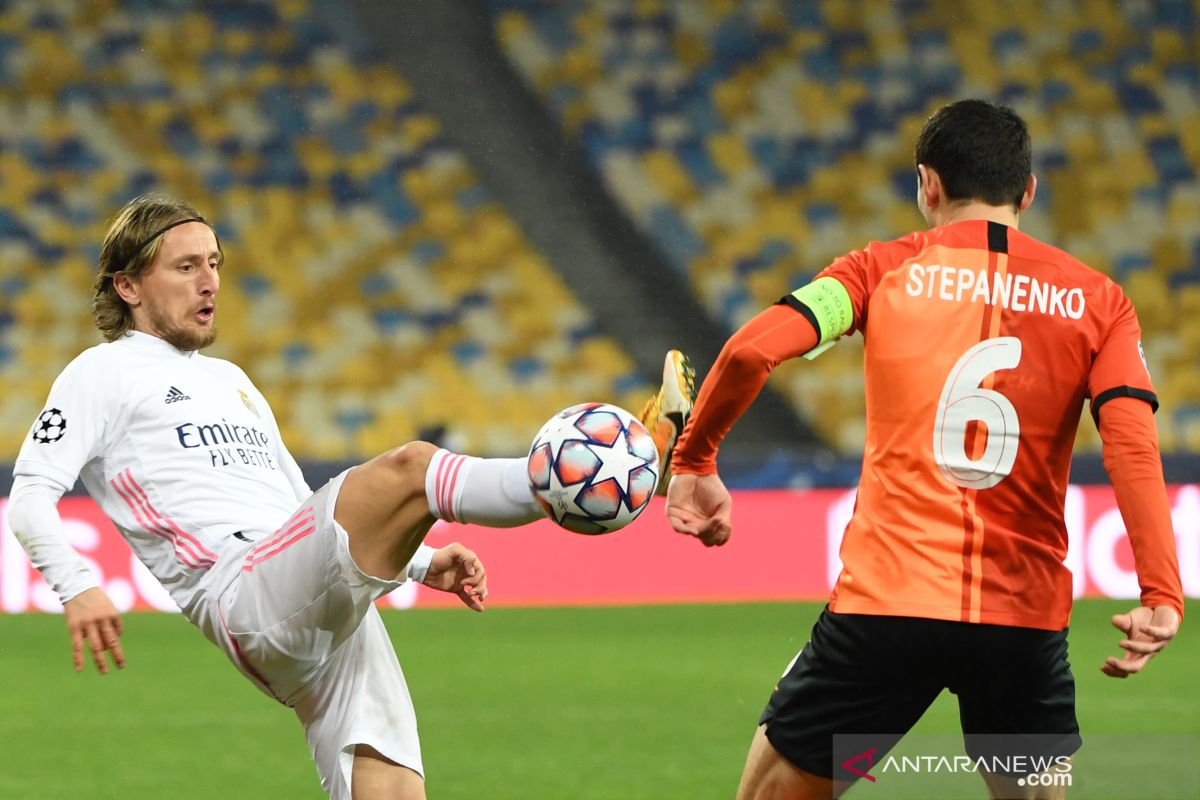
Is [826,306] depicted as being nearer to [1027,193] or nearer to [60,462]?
[1027,193]

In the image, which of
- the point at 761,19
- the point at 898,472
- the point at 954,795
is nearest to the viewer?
the point at 898,472

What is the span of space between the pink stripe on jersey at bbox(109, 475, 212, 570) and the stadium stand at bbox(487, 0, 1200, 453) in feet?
34.9

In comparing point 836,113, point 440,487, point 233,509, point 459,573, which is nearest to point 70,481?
point 233,509

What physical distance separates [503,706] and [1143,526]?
4600 millimetres

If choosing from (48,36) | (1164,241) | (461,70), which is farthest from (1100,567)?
(48,36)

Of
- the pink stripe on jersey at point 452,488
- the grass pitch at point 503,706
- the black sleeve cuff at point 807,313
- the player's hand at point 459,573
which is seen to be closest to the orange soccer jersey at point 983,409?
the black sleeve cuff at point 807,313

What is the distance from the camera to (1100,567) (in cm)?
1016

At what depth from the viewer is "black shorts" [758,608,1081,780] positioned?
3.11 m

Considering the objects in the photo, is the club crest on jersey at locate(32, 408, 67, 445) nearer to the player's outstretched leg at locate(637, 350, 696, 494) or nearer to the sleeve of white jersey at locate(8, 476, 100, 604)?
the sleeve of white jersey at locate(8, 476, 100, 604)

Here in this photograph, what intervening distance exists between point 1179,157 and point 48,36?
1082cm

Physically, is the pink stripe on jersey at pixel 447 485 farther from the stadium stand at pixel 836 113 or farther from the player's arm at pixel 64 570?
the stadium stand at pixel 836 113

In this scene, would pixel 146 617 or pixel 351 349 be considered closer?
pixel 146 617

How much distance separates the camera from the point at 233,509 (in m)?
3.96

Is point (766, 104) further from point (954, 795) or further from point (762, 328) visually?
point (762, 328)
